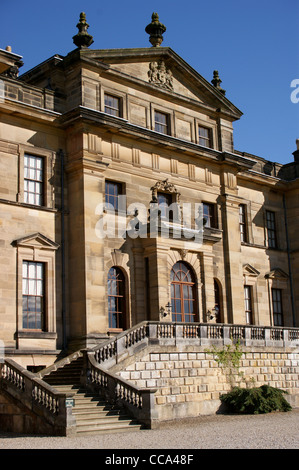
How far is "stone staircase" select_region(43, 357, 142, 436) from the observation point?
18.5 m

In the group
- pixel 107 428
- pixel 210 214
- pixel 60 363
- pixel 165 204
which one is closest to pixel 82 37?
pixel 165 204

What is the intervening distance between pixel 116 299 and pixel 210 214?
24.1ft

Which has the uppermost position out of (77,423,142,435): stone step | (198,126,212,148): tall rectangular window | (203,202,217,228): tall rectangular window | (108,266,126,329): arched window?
(198,126,212,148): tall rectangular window

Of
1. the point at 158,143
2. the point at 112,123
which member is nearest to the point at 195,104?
the point at 158,143

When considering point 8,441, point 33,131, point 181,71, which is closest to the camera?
point 8,441

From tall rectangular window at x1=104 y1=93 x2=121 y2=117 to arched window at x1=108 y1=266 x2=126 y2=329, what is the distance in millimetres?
6625

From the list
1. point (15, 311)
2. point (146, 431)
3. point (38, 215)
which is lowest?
point (146, 431)

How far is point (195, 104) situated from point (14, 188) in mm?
10751

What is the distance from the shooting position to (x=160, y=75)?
30062 mm

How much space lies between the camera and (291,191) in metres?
37.2

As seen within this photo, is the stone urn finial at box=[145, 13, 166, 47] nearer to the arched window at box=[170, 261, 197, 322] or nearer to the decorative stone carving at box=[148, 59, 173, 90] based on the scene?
the decorative stone carving at box=[148, 59, 173, 90]

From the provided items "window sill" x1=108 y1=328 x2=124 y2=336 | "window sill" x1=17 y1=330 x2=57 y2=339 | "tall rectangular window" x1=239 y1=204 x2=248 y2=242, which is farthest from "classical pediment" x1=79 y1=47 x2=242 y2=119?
"window sill" x1=17 y1=330 x2=57 y2=339
